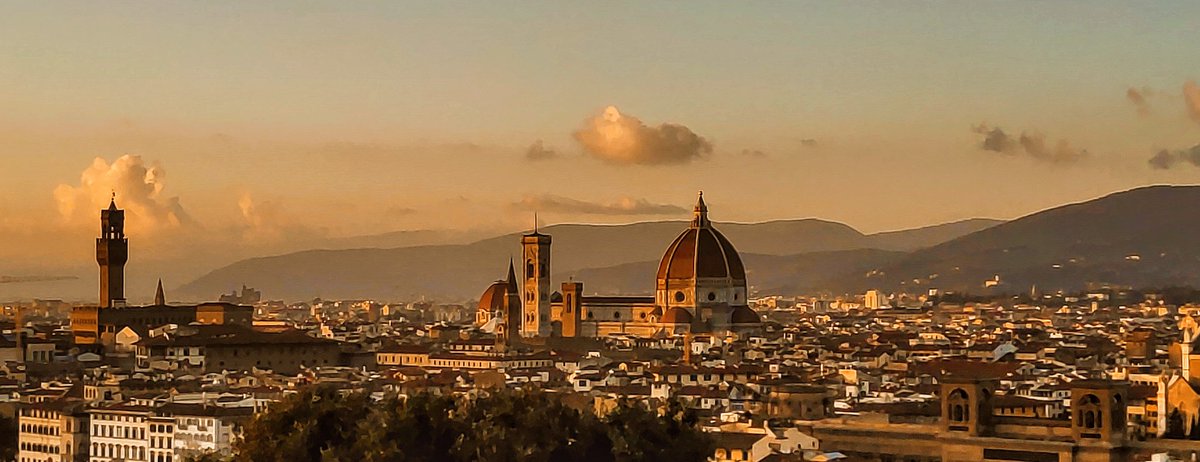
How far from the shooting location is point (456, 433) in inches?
1478

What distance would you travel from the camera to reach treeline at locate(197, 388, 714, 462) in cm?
3647

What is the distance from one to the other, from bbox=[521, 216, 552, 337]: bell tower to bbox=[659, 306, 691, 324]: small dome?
A: 735 centimetres

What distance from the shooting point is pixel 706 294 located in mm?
129250

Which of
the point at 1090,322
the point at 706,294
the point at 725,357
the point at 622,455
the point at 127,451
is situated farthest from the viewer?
the point at 1090,322

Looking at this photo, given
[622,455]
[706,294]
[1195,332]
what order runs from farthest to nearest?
1. [706,294]
2. [1195,332]
3. [622,455]

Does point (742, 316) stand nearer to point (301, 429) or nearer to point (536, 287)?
point (536, 287)

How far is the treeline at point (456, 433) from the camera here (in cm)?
3647

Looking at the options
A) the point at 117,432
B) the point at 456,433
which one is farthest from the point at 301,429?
the point at 117,432

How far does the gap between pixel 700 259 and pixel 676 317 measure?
5.69m

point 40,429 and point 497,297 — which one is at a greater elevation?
point 497,297

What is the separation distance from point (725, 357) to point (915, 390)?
29695mm

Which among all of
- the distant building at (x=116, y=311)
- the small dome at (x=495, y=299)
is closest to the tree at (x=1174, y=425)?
the distant building at (x=116, y=311)

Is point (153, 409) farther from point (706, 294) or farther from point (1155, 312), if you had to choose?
point (1155, 312)

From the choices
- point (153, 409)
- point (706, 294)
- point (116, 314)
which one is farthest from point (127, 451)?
point (706, 294)
